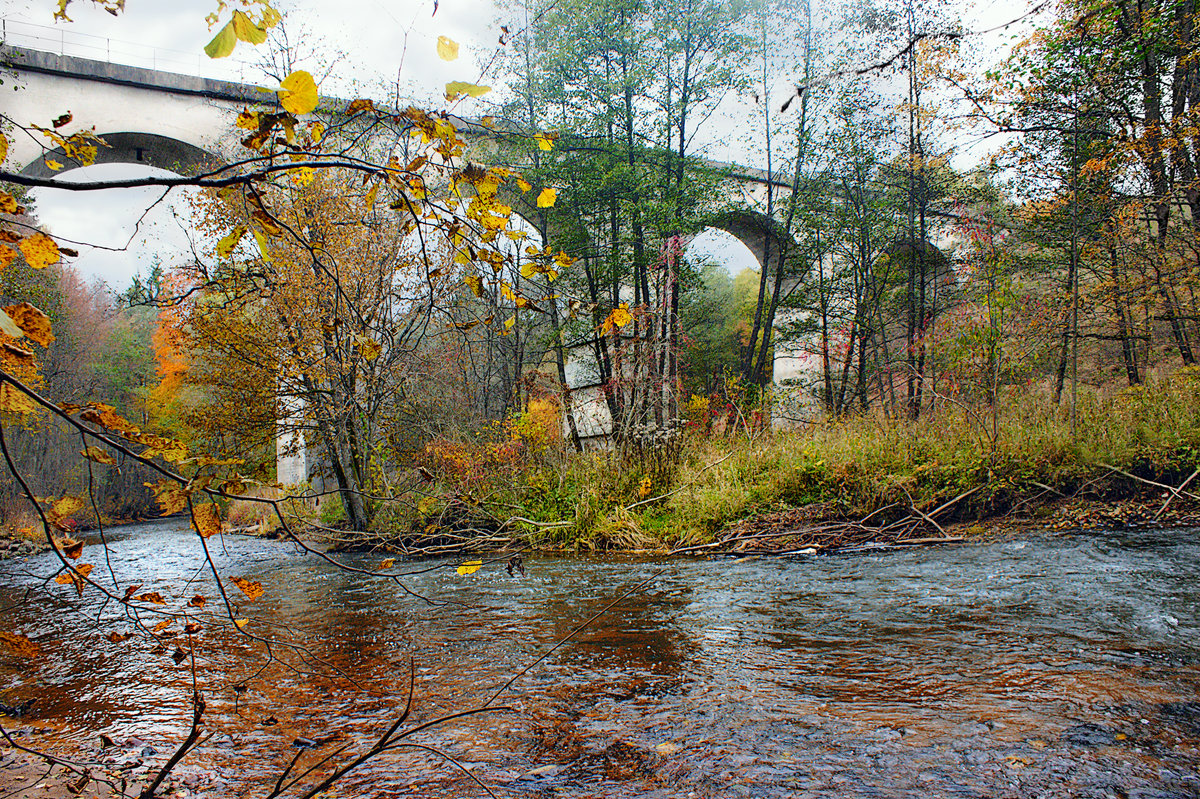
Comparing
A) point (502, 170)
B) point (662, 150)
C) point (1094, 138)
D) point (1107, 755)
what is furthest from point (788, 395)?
point (502, 170)

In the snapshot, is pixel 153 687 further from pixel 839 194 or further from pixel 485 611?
pixel 839 194

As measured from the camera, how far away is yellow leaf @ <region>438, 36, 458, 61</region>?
1122mm

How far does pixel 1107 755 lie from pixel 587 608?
292 centimetres

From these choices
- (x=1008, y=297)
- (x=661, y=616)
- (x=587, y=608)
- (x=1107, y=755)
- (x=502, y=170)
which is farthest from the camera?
(x=1008, y=297)

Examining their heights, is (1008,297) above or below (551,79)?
below

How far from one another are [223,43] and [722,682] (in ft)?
8.78

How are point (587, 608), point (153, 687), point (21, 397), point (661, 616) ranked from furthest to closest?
point (587, 608)
point (661, 616)
point (153, 687)
point (21, 397)

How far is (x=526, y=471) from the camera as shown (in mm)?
8859

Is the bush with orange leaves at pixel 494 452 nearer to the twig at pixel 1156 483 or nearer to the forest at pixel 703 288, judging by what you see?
the forest at pixel 703 288

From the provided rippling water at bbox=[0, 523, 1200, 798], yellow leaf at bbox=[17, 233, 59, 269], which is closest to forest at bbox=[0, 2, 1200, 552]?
yellow leaf at bbox=[17, 233, 59, 269]

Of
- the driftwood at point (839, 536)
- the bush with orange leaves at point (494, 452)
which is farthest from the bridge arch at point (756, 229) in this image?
the driftwood at point (839, 536)

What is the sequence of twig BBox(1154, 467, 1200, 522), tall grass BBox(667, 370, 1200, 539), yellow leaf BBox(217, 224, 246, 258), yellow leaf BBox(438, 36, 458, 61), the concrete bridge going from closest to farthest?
1. yellow leaf BBox(438, 36, 458, 61)
2. yellow leaf BBox(217, 224, 246, 258)
3. twig BBox(1154, 467, 1200, 522)
4. tall grass BBox(667, 370, 1200, 539)
5. the concrete bridge

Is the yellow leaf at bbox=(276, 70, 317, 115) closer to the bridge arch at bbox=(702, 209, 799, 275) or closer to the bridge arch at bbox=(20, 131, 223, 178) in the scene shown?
the bridge arch at bbox=(702, 209, 799, 275)

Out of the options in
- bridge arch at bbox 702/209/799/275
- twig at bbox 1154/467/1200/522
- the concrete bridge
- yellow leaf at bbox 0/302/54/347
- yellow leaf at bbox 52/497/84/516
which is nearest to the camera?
yellow leaf at bbox 0/302/54/347
